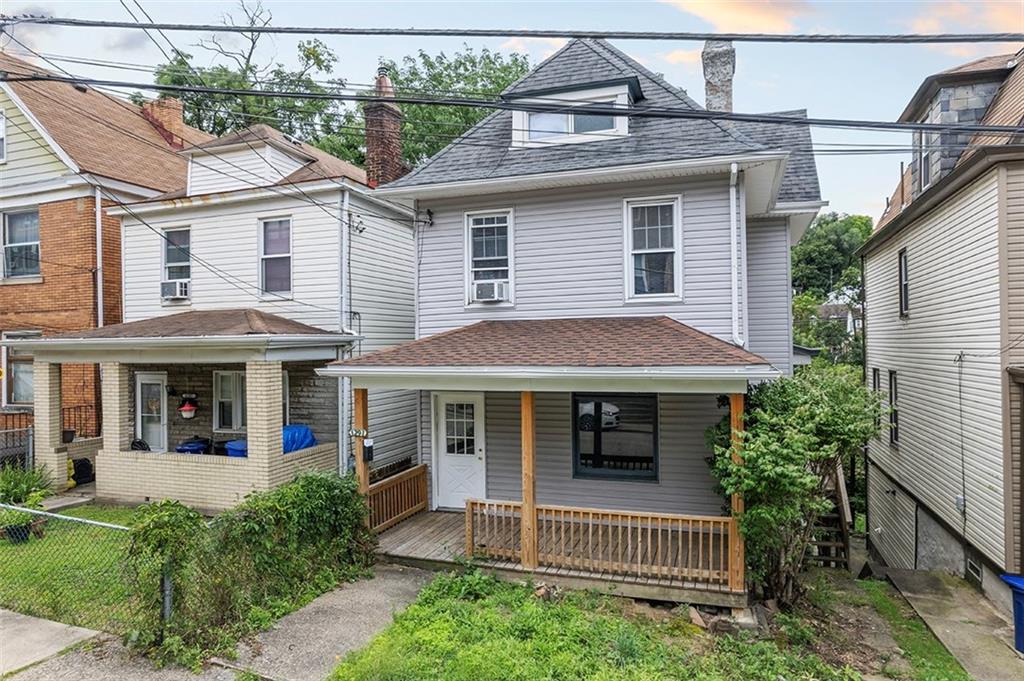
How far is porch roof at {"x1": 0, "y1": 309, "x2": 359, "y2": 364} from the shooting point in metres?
10.1

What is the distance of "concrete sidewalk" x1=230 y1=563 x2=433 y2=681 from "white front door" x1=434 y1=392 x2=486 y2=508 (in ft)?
8.94

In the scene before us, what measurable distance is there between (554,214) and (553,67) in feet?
10.1

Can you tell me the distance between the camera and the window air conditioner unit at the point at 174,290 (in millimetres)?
12984

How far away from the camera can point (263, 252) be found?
12492 mm

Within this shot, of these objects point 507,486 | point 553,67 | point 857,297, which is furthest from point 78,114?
point 857,297

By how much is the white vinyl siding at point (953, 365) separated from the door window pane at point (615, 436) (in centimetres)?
470

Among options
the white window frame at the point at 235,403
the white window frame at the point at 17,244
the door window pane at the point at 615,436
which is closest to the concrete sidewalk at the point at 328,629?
the door window pane at the point at 615,436

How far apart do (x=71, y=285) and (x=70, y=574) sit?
9.26 meters

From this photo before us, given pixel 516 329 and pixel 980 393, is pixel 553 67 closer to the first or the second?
pixel 516 329

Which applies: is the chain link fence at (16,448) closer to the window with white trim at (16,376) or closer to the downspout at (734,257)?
the window with white trim at (16,376)

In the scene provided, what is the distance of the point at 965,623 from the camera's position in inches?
288

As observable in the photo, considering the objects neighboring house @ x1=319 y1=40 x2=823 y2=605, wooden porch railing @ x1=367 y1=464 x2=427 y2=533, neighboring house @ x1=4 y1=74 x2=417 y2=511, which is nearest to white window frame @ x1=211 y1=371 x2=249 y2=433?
neighboring house @ x1=4 y1=74 x2=417 y2=511

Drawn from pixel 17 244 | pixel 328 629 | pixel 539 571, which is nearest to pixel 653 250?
pixel 539 571

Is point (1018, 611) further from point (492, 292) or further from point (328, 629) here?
point (492, 292)
